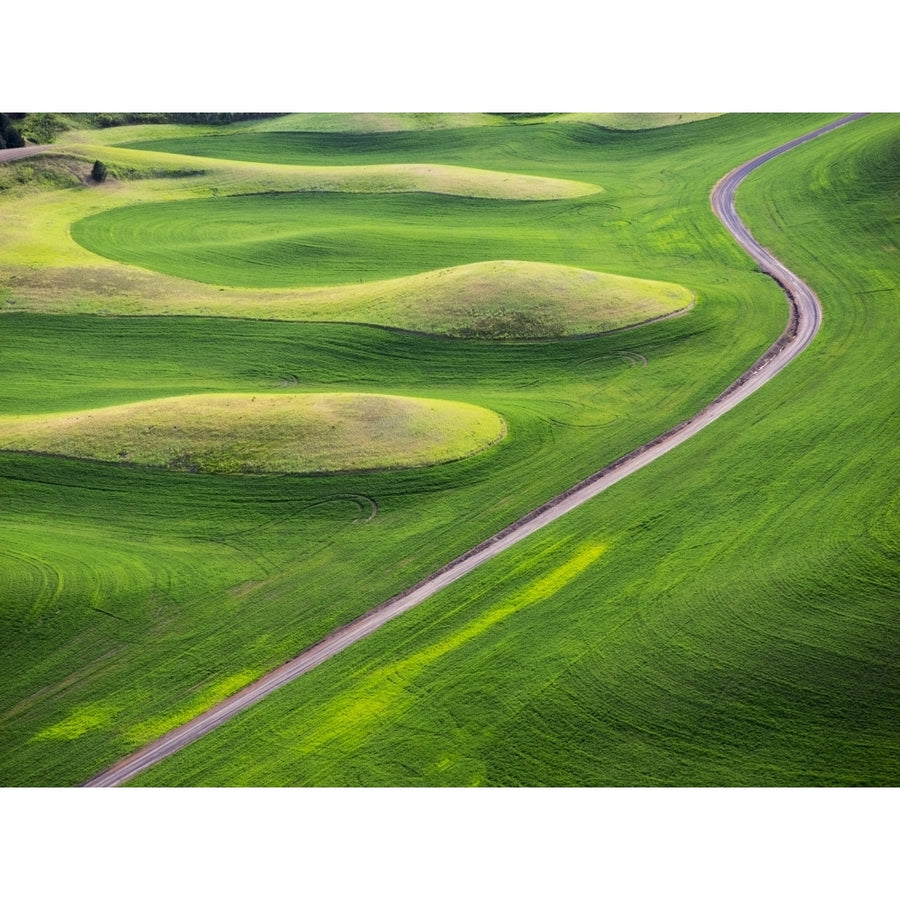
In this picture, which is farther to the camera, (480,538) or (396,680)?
(480,538)

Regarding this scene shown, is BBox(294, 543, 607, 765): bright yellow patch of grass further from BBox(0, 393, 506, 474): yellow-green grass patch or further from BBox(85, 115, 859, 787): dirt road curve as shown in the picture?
BBox(0, 393, 506, 474): yellow-green grass patch

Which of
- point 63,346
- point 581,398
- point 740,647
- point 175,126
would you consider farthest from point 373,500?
point 175,126

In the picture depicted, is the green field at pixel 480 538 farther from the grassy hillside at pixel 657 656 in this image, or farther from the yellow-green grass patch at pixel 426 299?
the yellow-green grass patch at pixel 426 299

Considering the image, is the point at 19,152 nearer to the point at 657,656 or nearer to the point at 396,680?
the point at 396,680

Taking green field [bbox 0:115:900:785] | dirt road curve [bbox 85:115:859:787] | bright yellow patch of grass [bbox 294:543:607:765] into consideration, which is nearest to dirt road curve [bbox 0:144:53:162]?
green field [bbox 0:115:900:785]

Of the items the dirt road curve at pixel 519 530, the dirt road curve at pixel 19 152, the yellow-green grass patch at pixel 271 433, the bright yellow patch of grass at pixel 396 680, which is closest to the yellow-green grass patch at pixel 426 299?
the dirt road curve at pixel 519 530

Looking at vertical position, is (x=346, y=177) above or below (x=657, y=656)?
above

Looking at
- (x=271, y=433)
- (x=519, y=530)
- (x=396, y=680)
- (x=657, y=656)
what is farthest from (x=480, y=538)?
(x=271, y=433)

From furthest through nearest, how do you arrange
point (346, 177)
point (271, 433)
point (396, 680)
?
point (346, 177) → point (271, 433) → point (396, 680)
